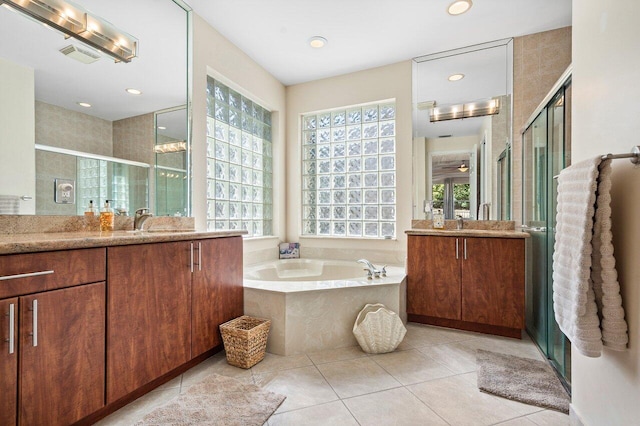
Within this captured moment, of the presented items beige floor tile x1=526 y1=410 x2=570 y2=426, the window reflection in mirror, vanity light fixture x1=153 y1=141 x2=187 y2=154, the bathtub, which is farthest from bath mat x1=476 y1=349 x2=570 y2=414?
vanity light fixture x1=153 y1=141 x2=187 y2=154

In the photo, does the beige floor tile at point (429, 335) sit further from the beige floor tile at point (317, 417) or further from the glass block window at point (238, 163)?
the glass block window at point (238, 163)

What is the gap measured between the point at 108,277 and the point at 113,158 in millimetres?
940

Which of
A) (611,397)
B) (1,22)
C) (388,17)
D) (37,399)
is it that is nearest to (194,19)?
(1,22)

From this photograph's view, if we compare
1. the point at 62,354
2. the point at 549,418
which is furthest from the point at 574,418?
the point at 62,354

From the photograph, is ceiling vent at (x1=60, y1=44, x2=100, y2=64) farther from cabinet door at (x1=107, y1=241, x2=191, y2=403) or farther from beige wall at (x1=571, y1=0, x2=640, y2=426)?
beige wall at (x1=571, y1=0, x2=640, y2=426)

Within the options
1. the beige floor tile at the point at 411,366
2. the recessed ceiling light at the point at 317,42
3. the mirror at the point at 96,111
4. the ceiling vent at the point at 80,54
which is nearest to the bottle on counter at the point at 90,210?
the mirror at the point at 96,111

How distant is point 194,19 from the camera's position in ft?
8.32

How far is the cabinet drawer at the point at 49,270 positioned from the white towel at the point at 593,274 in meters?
A: 1.87

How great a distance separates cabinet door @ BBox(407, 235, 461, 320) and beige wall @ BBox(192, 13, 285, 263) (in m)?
1.61

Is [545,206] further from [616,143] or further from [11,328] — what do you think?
[11,328]

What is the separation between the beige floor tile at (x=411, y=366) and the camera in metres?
1.88

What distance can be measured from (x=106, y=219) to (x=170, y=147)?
73 centimetres

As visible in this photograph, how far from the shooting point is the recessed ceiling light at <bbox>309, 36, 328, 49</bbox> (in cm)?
285

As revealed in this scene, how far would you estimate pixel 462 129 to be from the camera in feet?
10.1
